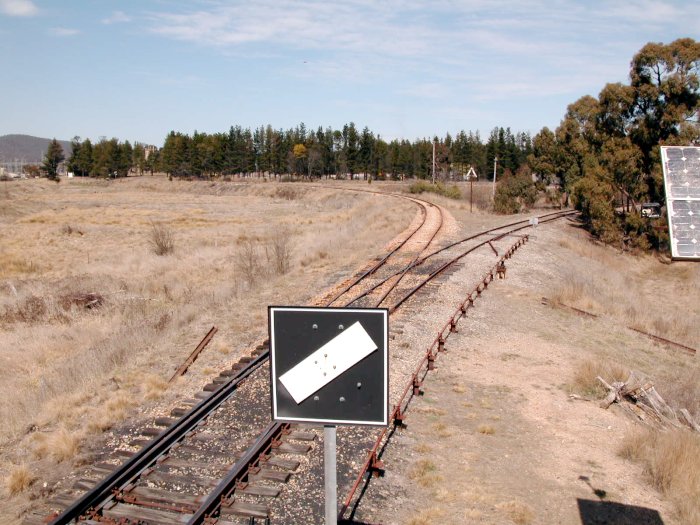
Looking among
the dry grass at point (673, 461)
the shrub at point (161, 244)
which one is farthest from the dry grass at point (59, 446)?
the shrub at point (161, 244)

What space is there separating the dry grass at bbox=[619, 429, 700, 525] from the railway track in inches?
136

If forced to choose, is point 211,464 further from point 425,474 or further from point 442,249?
point 442,249

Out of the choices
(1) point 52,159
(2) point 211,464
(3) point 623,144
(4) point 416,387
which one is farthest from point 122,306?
(1) point 52,159

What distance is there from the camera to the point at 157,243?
1425 inches

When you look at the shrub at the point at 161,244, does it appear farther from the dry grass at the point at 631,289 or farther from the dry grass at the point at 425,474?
the dry grass at the point at 425,474

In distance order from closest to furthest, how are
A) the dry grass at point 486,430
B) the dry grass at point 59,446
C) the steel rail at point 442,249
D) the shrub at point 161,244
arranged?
the dry grass at point 59,446
the dry grass at point 486,430
the steel rail at point 442,249
the shrub at point 161,244

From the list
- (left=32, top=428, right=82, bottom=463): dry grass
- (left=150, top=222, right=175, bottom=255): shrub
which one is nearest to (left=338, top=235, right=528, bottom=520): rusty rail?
(left=32, top=428, right=82, bottom=463): dry grass

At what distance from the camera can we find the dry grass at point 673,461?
7535 mm

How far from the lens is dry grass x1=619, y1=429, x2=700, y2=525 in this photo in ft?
24.7

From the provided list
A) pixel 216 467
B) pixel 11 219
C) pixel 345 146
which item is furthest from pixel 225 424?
pixel 345 146

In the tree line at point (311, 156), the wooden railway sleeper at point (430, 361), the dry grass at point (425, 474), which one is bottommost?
the dry grass at point (425, 474)

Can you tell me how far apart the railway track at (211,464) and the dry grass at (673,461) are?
3466 millimetres

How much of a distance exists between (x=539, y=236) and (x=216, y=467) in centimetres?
2630

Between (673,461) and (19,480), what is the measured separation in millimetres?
8476
